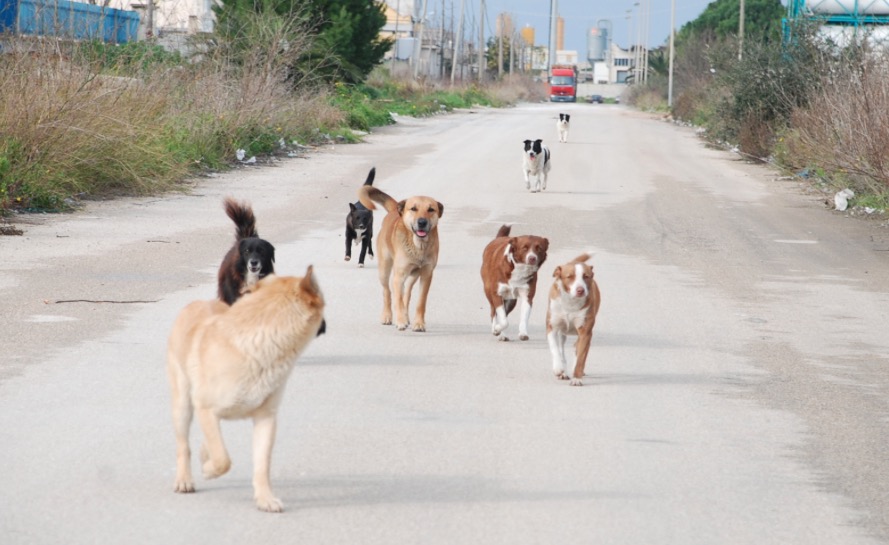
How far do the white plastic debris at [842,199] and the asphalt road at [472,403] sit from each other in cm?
361

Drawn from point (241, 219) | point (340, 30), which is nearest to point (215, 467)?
point (241, 219)

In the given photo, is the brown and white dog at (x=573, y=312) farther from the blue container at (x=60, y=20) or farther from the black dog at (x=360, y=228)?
the blue container at (x=60, y=20)

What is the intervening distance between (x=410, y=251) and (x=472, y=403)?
2437mm

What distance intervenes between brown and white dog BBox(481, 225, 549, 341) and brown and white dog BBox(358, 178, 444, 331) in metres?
0.45

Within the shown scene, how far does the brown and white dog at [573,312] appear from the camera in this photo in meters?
7.79

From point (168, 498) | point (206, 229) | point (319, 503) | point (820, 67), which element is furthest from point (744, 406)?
point (820, 67)

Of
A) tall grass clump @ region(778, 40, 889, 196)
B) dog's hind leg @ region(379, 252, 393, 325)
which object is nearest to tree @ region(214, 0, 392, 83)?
tall grass clump @ region(778, 40, 889, 196)

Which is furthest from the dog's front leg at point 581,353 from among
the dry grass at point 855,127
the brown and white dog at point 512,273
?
the dry grass at point 855,127

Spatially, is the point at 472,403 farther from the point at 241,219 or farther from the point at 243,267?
the point at 241,219

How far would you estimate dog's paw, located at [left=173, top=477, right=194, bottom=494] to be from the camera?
5.33 m

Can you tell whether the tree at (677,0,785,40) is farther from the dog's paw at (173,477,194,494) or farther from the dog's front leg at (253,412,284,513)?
the dog's front leg at (253,412,284,513)

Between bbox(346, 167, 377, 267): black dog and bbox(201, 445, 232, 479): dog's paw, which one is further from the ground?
bbox(346, 167, 377, 267): black dog

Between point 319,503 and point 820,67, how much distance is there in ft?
75.1

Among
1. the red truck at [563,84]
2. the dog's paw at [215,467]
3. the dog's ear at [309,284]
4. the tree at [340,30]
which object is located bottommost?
the dog's paw at [215,467]
